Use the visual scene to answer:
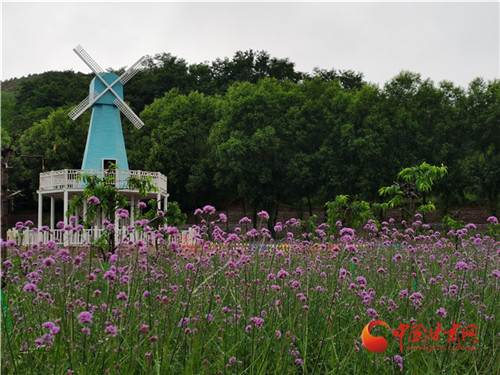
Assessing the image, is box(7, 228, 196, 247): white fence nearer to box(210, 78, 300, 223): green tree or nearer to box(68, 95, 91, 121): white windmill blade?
box(68, 95, 91, 121): white windmill blade

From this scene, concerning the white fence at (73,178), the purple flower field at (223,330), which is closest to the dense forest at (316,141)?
the white fence at (73,178)

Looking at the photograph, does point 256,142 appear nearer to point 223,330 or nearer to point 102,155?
point 102,155

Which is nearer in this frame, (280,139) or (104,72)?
(104,72)

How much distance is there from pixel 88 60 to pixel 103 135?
4.84m

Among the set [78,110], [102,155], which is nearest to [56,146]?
[78,110]

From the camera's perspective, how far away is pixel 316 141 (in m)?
34.0

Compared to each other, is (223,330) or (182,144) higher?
(182,144)

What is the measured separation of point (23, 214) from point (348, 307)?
44.2 m

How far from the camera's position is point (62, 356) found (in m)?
3.35

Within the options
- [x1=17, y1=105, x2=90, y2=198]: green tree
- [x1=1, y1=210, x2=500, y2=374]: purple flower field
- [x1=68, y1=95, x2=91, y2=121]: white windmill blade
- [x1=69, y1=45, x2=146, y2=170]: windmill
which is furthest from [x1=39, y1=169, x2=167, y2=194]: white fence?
[x1=1, y1=210, x2=500, y2=374]: purple flower field

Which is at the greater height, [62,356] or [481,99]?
[481,99]

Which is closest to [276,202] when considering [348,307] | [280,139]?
[280,139]

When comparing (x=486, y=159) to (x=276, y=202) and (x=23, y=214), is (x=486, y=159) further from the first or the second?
(x=23, y=214)

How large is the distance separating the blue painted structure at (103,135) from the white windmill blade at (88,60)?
2.94 ft
